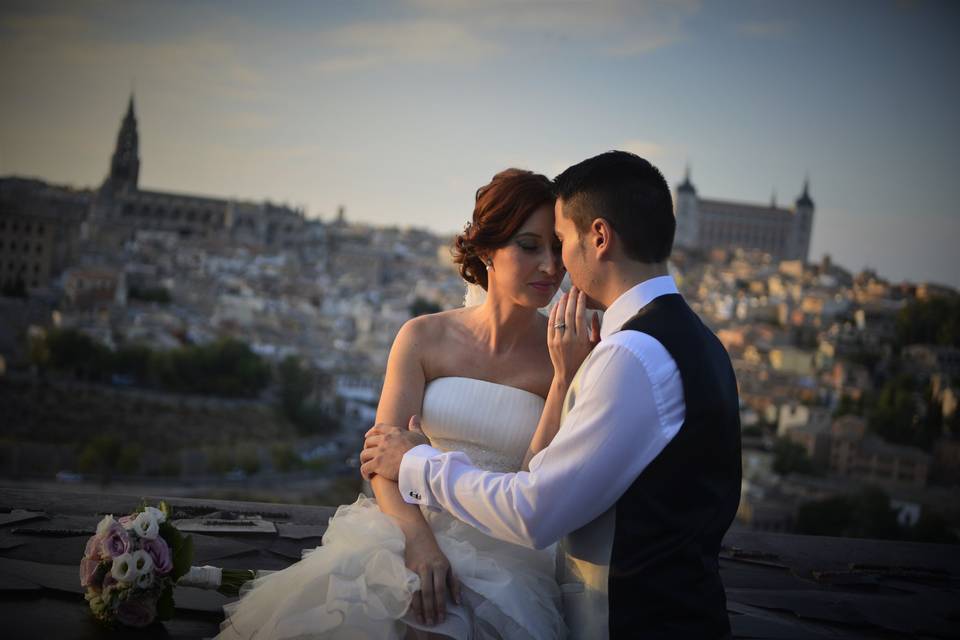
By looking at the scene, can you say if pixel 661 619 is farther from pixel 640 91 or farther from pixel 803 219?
pixel 803 219

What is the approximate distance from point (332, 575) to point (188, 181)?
205ft

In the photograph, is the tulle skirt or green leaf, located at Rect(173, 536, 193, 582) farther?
green leaf, located at Rect(173, 536, 193, 582)

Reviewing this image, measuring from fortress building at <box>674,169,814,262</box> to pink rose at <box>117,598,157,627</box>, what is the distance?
70.0 metres

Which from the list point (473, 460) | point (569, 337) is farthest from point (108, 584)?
point (569, 337)

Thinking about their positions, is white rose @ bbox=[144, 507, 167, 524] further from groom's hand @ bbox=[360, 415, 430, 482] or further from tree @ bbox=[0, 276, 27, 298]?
tree @ bbox=[0, 276, 27, 298]

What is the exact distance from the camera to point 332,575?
154 centimetres

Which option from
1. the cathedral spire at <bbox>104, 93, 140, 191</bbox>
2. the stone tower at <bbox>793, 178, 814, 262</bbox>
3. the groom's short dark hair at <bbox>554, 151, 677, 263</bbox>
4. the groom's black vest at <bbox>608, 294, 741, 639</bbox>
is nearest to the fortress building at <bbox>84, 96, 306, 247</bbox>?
the cathedral spire at <bbox>104, 93, 140, 191</bbox>

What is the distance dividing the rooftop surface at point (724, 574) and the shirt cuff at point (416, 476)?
421 millimetres

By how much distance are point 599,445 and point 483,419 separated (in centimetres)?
58

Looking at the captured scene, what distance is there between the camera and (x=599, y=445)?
1.33 metres

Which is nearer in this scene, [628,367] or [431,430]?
[628,367]

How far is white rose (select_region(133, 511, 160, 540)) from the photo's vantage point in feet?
5.32

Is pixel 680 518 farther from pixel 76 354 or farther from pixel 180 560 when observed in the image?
pixel 76 354

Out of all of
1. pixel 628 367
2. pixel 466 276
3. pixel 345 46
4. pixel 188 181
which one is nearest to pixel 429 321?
pixel 466 276
